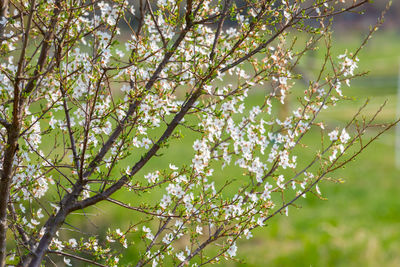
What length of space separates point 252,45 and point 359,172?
52.1ft

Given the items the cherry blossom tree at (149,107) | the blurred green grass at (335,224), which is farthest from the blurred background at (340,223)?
the cherry blossom tree at (149,107)

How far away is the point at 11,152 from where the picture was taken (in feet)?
9.81

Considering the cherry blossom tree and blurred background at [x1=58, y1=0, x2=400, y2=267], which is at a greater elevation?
blurred background at [x1=58, y1=0, x2=400, y2=267]

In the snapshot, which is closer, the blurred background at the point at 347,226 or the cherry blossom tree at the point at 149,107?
the cherry blossom tree at the point at 149,107

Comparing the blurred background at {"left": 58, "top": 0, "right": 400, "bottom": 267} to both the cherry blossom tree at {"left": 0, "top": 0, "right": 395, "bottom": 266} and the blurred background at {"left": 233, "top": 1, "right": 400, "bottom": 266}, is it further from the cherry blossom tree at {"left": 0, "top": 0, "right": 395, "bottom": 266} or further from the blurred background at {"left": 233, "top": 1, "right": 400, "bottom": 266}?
the cherry blossom tree at {"left": 0, "top": 0, "right": 395, "bottom": 266}

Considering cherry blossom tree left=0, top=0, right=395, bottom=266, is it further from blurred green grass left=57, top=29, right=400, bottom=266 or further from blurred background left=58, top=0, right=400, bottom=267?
blurred green grass left=57, top=29, right=400, bottom=266

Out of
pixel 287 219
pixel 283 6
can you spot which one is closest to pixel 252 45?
pixel 283 6

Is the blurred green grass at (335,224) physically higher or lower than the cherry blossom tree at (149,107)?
higher

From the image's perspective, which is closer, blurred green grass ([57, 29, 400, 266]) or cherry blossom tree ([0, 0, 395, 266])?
cherry blossom tree ([0, 0, 395, 266])

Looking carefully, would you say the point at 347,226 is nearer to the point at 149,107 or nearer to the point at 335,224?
the point at 335,224

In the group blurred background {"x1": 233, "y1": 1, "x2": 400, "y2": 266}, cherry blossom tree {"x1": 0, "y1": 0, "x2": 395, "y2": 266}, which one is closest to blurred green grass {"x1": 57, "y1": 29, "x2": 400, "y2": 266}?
blurred background {"x1": 233, "y1": 1, "x2": 400, "y2": 266}

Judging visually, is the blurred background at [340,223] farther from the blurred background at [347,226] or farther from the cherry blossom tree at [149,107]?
the cherry blossom tree at [149,107]

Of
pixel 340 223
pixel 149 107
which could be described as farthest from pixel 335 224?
pixel 149 107

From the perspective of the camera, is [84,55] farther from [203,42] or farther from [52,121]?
[203,42]
